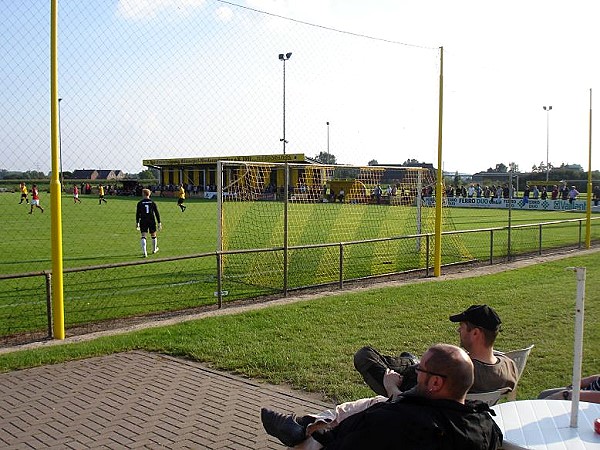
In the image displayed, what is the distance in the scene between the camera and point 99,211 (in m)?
39.4

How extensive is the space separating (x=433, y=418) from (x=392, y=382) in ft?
4.12

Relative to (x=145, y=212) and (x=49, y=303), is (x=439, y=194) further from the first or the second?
(x=145, y=212)

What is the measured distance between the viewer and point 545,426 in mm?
3354

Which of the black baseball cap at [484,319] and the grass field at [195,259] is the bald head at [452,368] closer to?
the black baseball cap at [484,319]

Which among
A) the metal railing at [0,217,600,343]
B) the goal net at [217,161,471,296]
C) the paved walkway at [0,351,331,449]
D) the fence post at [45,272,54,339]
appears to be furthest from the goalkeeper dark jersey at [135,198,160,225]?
the paved walkway at [0,351,331,449]

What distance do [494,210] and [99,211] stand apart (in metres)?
26.2

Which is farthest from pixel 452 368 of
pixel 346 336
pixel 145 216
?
pixel 145 216

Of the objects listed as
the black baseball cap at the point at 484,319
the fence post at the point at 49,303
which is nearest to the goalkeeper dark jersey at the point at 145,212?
the fence post at the point at 49,303

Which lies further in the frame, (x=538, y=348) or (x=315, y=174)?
(x=315, y=174)

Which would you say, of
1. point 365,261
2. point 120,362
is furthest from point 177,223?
point 120,362

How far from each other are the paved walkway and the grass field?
2.82 m

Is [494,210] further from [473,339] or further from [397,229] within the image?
[473,339]

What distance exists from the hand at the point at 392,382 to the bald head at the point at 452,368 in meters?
1.11

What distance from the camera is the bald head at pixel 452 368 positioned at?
9.44ft
